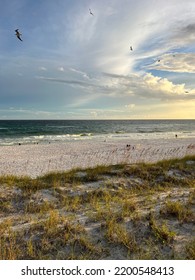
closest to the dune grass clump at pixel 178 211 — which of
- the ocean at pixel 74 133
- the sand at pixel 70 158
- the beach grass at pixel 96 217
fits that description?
the beach grass at pixel 96 217

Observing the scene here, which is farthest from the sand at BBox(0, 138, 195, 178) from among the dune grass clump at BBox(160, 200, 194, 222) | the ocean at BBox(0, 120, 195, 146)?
the ocean at BBox(0, 120, 195, 146)

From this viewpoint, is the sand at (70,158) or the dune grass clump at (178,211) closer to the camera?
the dune grass clump at (178,211)

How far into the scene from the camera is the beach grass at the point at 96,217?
5.25 m

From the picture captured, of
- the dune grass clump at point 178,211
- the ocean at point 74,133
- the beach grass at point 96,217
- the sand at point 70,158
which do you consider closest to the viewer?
the beach grass at point 96,217

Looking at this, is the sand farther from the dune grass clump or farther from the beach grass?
the dune grass clump

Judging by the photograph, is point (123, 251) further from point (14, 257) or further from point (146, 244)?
point (14, 257)

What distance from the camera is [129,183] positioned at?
10344 mm

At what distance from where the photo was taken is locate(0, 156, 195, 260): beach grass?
17.2 feet

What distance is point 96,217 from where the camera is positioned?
6.71 m

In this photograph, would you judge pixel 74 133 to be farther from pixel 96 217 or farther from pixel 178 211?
pixel 178 211

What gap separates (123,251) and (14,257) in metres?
1.96

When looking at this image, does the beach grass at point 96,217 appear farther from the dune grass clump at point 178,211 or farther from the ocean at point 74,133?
the ocean at point 74,133

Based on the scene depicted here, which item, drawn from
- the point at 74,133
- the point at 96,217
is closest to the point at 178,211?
the point at 96,217

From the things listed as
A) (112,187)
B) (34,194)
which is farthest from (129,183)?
(34,194)
